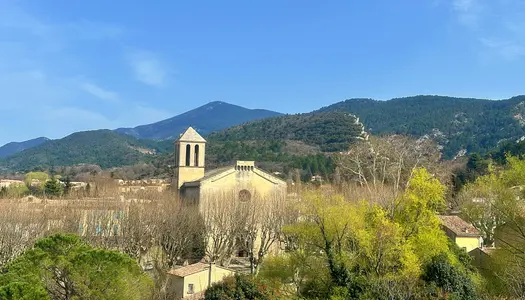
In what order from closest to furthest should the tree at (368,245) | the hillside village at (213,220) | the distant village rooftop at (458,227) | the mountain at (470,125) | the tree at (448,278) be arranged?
the tree at (368,245), the tree at (448,278), the hillside village at (213,220), the distant village rooftop at (458,227), the mountain at (470,125)

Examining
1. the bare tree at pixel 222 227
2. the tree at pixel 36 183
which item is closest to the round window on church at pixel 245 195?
the bare tree at pixel 222 227

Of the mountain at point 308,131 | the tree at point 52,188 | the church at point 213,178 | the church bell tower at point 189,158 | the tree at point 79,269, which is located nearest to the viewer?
the tree at point 79,269

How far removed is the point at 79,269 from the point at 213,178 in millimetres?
28854

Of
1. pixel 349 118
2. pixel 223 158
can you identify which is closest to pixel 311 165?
pixel 223 158

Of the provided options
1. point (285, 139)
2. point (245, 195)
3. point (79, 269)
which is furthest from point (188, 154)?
point (285, 139)

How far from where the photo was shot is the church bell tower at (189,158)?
5322 cm

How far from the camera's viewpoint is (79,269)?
808 inches

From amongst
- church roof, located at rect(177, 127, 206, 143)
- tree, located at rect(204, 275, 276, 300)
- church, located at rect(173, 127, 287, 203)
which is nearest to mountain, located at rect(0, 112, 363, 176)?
church roof, located at rect(177, 127, 206, 143)

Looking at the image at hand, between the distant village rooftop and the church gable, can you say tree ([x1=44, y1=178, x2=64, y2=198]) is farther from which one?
the distant village rooftop

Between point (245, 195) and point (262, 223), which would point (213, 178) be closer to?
point (245, 195)

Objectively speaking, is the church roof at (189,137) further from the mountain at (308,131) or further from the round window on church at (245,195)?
the mountain at (308,131)

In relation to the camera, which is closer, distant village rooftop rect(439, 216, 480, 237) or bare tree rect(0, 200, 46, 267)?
bare tree rect(0, 200, 46, 267)

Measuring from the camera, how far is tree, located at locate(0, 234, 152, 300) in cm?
2031

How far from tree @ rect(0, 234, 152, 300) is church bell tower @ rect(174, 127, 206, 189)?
31.9 metres
